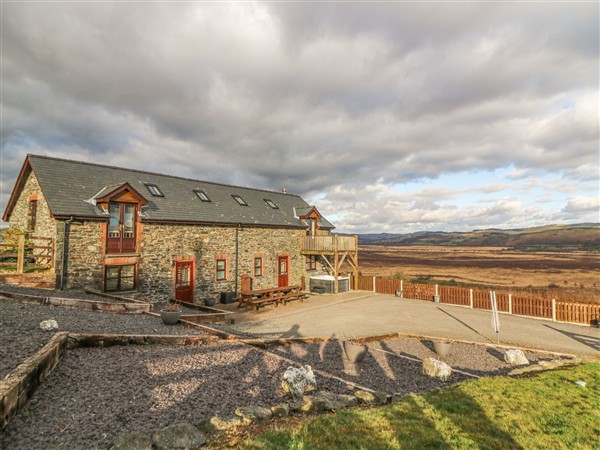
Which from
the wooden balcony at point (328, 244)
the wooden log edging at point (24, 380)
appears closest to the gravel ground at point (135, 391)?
the wooden log edging at point (24, 380)

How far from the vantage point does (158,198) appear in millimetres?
19141

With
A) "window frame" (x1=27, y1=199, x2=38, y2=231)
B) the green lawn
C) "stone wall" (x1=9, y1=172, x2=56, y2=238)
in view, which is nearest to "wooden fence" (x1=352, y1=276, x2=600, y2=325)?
the green lawn

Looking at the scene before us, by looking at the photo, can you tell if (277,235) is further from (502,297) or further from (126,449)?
(126,449)

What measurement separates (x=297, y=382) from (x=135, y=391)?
289 cm

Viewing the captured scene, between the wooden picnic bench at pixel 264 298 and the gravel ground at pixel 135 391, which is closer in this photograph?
the gravel ground at pixel 135 391

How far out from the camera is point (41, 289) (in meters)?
13.4

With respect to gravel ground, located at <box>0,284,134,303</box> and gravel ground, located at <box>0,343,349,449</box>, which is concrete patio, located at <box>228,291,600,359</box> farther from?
gravel ground, located at <box>0,284,134,303</box>

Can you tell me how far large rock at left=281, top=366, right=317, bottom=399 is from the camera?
5.88 metres

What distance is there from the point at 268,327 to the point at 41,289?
1006 centimetres

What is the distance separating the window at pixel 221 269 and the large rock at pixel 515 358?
51.8 feet

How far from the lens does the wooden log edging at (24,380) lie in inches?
159

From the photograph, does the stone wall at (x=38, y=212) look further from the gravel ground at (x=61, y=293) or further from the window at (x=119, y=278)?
the window at (x=119, y=278)

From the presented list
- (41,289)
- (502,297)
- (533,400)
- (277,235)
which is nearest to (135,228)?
(41,289)

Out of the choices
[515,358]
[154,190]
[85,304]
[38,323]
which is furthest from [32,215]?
[515,358]
